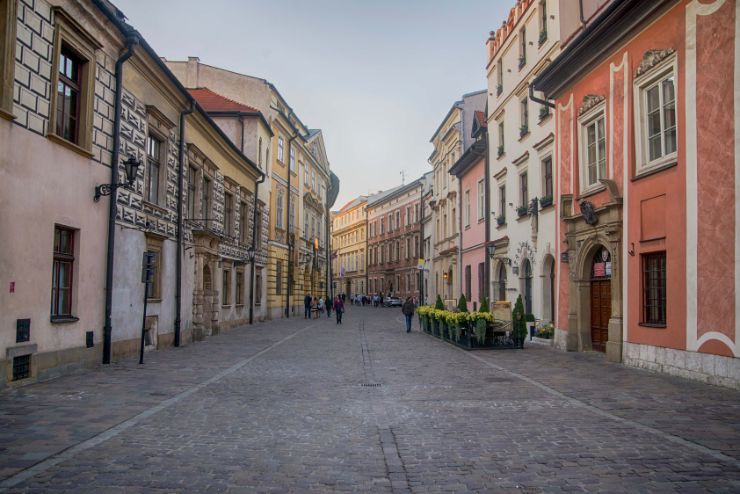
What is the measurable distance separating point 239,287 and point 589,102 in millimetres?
18444

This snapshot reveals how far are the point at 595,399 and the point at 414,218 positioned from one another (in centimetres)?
5432

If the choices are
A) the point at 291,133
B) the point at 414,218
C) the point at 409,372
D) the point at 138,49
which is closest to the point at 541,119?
the point at 409,372

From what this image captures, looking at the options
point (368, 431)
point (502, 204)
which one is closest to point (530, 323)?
point (502, 204)

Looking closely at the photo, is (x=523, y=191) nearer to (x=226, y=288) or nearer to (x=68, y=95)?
(x=226, y=288)

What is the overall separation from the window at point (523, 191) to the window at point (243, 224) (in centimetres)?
1300

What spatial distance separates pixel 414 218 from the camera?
63750 millimetres

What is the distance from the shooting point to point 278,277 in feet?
122

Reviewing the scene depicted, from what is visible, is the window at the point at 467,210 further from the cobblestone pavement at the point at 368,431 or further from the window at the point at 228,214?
the cobblestone pavement at the point at 368,431

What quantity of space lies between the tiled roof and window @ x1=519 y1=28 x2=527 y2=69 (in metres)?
12.7

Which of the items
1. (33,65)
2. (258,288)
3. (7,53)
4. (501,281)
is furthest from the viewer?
(258,288)

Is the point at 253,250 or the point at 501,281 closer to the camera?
the point at 501,281

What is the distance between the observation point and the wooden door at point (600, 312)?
16250 mm

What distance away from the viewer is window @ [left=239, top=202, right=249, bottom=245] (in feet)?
95.5

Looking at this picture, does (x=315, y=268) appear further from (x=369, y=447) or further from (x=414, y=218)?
(x=369, y=447)
